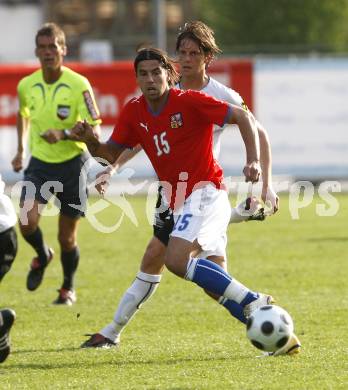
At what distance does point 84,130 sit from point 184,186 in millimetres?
775

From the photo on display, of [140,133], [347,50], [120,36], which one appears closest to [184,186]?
[140,133]

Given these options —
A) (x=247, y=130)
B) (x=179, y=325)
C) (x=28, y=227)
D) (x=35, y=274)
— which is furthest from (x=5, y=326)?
(x=35, y=274)

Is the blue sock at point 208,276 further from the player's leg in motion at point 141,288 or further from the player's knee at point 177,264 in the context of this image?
the player's leg in motion at point 141,288

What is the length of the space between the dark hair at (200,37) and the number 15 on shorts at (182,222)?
4.04ft

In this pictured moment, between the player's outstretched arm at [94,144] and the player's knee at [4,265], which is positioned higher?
the player's outstretched arm at [94,144]

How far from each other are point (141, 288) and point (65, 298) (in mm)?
2573

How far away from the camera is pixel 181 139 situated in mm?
7672

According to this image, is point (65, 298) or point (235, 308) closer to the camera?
point (235, 308)

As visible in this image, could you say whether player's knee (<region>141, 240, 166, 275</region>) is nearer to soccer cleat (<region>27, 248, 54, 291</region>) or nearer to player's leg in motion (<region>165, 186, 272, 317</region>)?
player's leg in motion (<region>165, 186, 272, 317</region>)

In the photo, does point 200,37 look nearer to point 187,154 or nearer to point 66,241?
point 187,154

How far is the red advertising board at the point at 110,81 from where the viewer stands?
2192 cm

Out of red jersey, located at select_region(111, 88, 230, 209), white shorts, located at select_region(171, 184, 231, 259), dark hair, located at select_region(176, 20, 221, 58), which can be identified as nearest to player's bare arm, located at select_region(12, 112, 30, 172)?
dark hair, located at select_region(176, 20, 221, 58)

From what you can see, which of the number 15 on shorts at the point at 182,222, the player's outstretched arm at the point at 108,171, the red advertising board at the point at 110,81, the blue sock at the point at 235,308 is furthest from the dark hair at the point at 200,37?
the red advertising board at the point at 110,81

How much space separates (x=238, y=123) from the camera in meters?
7.51
